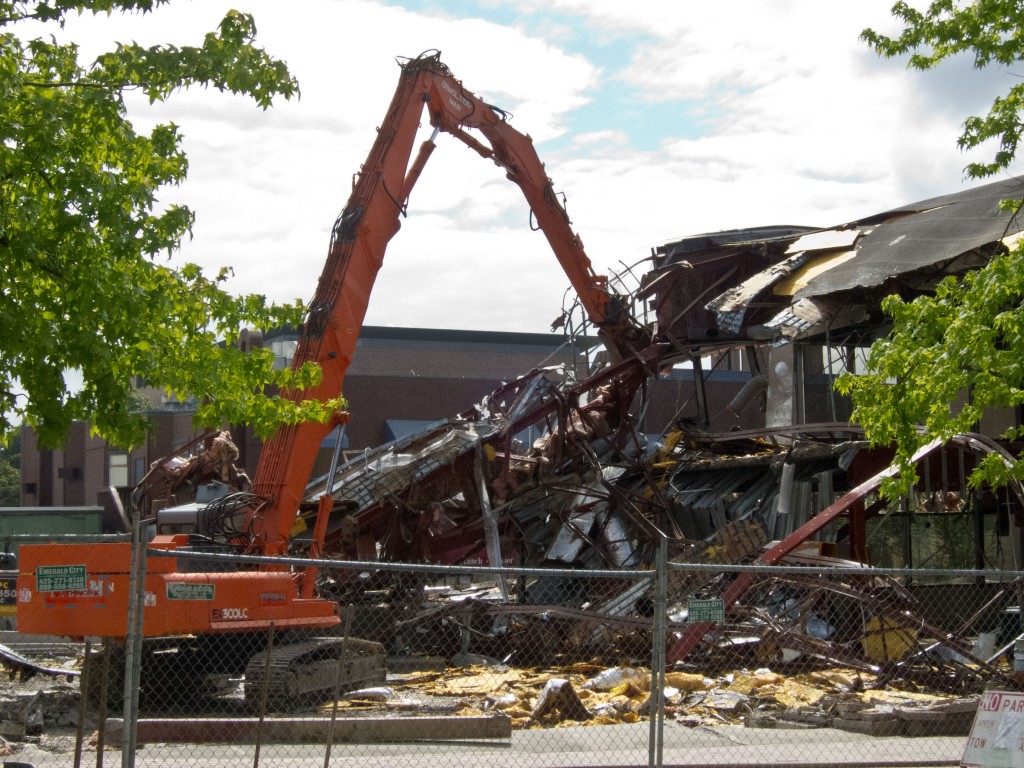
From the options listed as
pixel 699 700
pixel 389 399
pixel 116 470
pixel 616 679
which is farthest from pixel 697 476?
pixel 116 470

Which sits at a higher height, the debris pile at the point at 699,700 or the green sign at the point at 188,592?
the green sign at the point at 188,592

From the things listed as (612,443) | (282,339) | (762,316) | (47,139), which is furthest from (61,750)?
(282,339)

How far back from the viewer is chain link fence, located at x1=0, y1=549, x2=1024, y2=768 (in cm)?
1007

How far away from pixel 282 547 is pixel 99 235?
6.25 m

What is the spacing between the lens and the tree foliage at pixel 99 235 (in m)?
8.22

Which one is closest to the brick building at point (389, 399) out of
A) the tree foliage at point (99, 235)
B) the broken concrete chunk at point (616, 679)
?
the broken concrete chunk at point (616, 679)

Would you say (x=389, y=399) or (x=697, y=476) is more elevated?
(x=389, y=399)

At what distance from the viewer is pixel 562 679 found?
1271 cm

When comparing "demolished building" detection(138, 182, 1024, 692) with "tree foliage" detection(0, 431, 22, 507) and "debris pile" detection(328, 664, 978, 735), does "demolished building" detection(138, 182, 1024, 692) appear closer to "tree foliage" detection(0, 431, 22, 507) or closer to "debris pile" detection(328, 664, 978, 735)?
"debris pile" detection(328, 664, 978, 735)

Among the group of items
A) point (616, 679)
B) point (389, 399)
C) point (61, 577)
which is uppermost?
point (389, 399)

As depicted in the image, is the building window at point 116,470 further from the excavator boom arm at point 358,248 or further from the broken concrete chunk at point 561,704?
the broken concrete chunk at point 561,704

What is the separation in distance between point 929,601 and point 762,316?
5.88 metres

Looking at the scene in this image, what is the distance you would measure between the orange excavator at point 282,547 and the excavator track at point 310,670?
2cm

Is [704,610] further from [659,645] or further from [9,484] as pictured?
[9,484]
